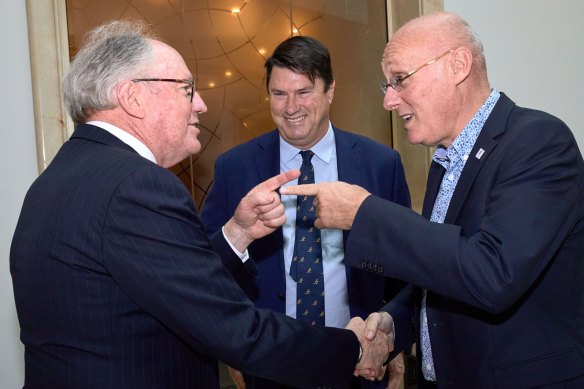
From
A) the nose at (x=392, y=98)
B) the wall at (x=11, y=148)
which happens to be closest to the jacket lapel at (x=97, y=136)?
the nose at (x=392, y=98)

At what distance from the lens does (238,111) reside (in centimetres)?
360

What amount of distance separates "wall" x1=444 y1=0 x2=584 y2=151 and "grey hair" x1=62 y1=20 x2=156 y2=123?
2.85 m

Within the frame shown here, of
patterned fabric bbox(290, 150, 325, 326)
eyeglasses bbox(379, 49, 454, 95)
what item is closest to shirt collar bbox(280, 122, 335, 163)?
patterned fabric bbox(290, 150, 325, 326)

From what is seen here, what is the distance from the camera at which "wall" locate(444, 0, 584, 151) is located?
13.3 ft

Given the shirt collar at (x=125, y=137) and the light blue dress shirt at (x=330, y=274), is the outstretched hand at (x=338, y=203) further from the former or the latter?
the light blue dress shirt at (x=330, y=274)

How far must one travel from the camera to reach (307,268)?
2.46 meters

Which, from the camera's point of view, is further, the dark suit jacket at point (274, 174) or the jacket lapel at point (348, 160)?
the jacket lapel at point (348, 160)

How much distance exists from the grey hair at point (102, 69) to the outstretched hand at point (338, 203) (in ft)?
2.10

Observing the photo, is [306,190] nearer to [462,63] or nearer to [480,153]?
[480,153]

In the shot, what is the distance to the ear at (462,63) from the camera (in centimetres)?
173

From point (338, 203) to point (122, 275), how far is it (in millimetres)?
626

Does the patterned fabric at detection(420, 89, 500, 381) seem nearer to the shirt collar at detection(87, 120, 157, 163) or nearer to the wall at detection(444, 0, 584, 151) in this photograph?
the shirt collar at detection(87, 120, 157, 163)

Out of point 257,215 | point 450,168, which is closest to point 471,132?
point 450,168

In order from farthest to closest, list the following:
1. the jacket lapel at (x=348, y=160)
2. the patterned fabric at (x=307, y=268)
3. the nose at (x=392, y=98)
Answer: the jacket lapel at (x=348, y=160)
the patterned fabric at (x=307, y=268)
the nose at (x=392, y=98)
